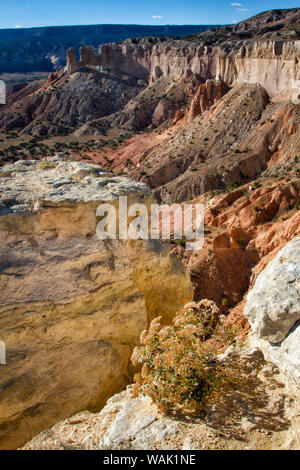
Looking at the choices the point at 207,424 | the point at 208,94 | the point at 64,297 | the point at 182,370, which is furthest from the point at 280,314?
the point at 208,94

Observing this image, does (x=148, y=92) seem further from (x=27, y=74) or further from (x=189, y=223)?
(x=27, y=74)

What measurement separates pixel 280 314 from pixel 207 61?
5569 centimetres

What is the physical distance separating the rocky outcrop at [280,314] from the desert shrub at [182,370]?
69 cm

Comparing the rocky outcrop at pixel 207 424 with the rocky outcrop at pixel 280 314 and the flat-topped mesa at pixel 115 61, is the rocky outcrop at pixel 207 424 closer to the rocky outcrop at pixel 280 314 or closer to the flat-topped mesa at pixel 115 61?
the rocky outcrop at pixel 280 314

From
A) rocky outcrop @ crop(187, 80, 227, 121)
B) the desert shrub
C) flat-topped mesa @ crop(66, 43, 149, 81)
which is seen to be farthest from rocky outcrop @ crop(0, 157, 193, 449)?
flat-topped mesa @ crop(66, 43, 149, 81)

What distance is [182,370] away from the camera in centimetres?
515

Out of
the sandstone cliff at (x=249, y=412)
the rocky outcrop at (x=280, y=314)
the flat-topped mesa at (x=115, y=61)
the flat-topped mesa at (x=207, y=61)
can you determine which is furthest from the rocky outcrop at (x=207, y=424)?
the flat-topped mesa at (x=115, y=61)

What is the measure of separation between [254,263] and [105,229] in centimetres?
1267

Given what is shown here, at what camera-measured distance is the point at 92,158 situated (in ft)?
160

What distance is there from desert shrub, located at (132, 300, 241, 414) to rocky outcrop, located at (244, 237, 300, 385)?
69cm

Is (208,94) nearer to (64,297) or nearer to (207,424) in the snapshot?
(64,297)

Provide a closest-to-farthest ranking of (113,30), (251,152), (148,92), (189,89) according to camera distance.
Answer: (251,152) < (189,89) < (148,92) < (113,30)

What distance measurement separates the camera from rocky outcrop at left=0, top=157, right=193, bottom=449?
18.4 feet

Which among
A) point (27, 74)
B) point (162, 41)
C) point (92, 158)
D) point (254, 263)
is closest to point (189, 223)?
point (254, 263)
